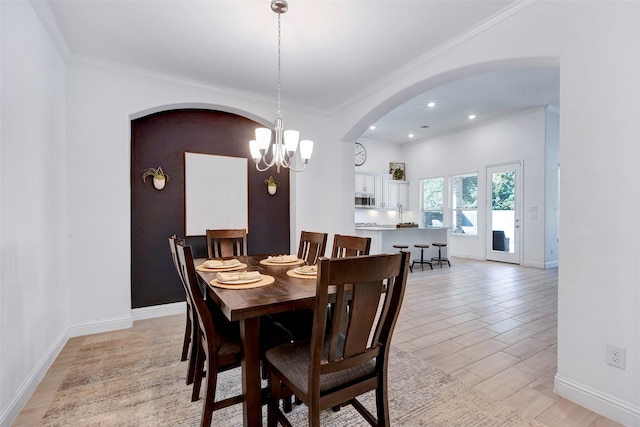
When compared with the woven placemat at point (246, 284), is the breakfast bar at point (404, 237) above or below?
below

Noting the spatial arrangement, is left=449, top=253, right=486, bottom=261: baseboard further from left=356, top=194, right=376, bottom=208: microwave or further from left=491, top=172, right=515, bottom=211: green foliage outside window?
left=356, top=194, right=376, bottom=208: microwave

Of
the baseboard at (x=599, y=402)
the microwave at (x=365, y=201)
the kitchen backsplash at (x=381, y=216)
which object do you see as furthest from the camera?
the kitchen backsplash at (x=381, y=216)

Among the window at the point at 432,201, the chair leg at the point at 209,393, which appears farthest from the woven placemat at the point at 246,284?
the window at the point at 432,201

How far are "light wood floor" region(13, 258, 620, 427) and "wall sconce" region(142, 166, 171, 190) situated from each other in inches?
62.2

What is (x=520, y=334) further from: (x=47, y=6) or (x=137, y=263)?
(x=47, y=6)

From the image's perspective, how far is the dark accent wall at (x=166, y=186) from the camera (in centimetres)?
360

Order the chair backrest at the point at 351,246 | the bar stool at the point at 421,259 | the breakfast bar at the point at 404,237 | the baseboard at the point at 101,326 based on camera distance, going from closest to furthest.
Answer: the chair backrest at the point at 351,246 → the baseboard at the point at 101,326 → the breakfast bar at the point at 404,237 → the bar stool at the point at 421,259

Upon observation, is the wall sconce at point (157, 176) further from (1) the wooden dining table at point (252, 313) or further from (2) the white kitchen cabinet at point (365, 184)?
(2) the white kitchen cabinet at point (365, 184)

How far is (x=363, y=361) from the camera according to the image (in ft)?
4.42

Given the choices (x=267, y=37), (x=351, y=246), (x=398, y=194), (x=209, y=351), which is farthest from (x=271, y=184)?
(x=398, y=194)

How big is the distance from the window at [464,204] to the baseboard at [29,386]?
807 cm

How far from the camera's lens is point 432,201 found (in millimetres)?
8773

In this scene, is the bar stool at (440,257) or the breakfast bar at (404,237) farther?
the bar stool at (440,257)

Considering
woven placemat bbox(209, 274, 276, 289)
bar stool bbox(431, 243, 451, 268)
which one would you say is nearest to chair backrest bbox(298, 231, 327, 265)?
woven placemat bbox(209, 274, 276, 289)
